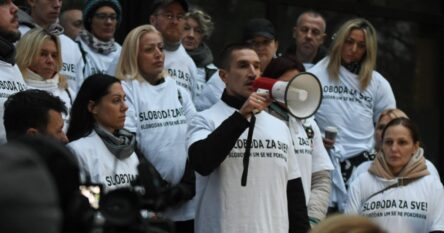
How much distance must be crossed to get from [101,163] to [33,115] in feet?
3.40

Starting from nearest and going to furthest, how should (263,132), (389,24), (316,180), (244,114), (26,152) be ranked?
(26,152), (244,114), (263,132), (316,180), (389,24)

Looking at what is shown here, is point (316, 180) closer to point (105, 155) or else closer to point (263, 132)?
point (263, 132)

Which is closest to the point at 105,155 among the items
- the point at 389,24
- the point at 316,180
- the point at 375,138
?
the point at 316,180

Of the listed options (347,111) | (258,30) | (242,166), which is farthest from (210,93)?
(242,166)

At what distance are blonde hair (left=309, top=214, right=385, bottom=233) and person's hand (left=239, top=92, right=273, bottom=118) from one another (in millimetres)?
3006

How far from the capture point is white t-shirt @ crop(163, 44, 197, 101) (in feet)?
26.3

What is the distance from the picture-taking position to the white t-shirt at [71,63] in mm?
7613

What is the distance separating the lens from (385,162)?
784 centimetres

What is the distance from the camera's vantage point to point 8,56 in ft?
20.4

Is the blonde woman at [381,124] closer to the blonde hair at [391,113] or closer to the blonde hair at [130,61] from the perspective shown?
the blonde hair at [391,113]

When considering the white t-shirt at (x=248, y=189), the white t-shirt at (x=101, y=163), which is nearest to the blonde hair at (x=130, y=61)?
the white t-shirt at (x=248, y=189)

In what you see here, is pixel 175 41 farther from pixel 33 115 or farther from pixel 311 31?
pixel 33 115

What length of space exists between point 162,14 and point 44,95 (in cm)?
323

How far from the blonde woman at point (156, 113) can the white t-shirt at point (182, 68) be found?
0.58 m
